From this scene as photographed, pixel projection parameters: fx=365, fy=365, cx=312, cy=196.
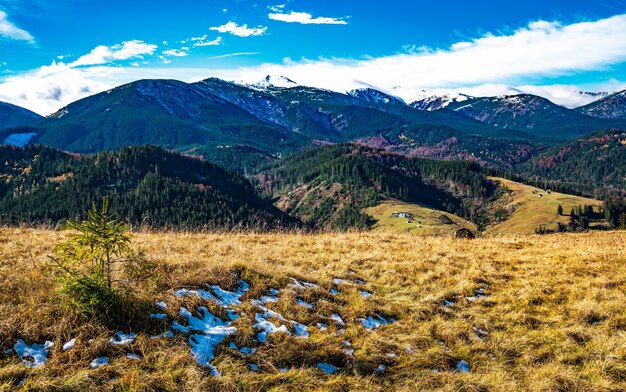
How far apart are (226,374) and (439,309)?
705cm

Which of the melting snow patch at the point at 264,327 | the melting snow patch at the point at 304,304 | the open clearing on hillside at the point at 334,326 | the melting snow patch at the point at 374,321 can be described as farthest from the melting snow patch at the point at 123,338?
the melting snow patch at the point at 374,321

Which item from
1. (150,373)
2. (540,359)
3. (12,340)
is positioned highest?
(12,340)

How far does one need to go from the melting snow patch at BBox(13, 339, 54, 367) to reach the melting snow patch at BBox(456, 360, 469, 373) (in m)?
8.68

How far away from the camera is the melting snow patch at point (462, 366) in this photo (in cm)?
851

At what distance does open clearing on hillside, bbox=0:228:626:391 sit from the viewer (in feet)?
23.5

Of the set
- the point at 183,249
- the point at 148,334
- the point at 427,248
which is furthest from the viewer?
the point at 427,248

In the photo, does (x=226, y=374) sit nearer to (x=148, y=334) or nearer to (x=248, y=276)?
(x=148, y=334)

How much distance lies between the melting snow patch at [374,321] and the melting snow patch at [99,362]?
6295mm

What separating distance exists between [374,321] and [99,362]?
6.83 m

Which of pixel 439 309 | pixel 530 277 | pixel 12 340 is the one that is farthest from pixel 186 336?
pixel 530 277

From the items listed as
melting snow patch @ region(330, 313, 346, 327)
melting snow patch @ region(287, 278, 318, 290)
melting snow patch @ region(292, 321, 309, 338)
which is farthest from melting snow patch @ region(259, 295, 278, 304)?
melting snow patch @ region(330, 313, 346, 327)

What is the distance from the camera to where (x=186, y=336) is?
823 cm

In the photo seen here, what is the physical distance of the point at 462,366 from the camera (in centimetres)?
870

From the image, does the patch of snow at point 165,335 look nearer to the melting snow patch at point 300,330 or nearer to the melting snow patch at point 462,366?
the melting snow patch at point 300,330
